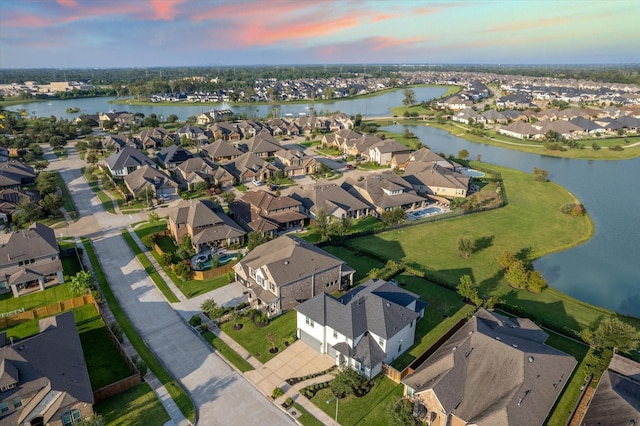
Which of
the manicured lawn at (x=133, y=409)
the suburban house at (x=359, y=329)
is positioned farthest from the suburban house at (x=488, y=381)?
the manicured lawn at (x=133, y=409)

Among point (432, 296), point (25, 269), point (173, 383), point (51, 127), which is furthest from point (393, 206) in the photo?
point (51, 127)

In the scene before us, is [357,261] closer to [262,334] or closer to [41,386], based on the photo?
[262,334]

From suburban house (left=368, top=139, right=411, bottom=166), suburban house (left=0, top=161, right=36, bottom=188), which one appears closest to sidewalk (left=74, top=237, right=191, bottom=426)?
suburban house (left=0, top=161, right=36, bottom=188)

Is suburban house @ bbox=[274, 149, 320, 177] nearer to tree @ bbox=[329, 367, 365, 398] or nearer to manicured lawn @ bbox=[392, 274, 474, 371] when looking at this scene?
manicured lawn @ bbox=[392, 274, 474, 371]

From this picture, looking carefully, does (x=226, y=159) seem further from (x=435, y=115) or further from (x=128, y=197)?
(x=435, y=115)

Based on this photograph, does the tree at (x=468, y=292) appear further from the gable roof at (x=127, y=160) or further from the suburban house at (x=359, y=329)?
the gable roof at (x=127, y=160)

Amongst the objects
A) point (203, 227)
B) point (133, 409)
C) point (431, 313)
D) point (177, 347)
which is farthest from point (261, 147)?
point (133, 409)
